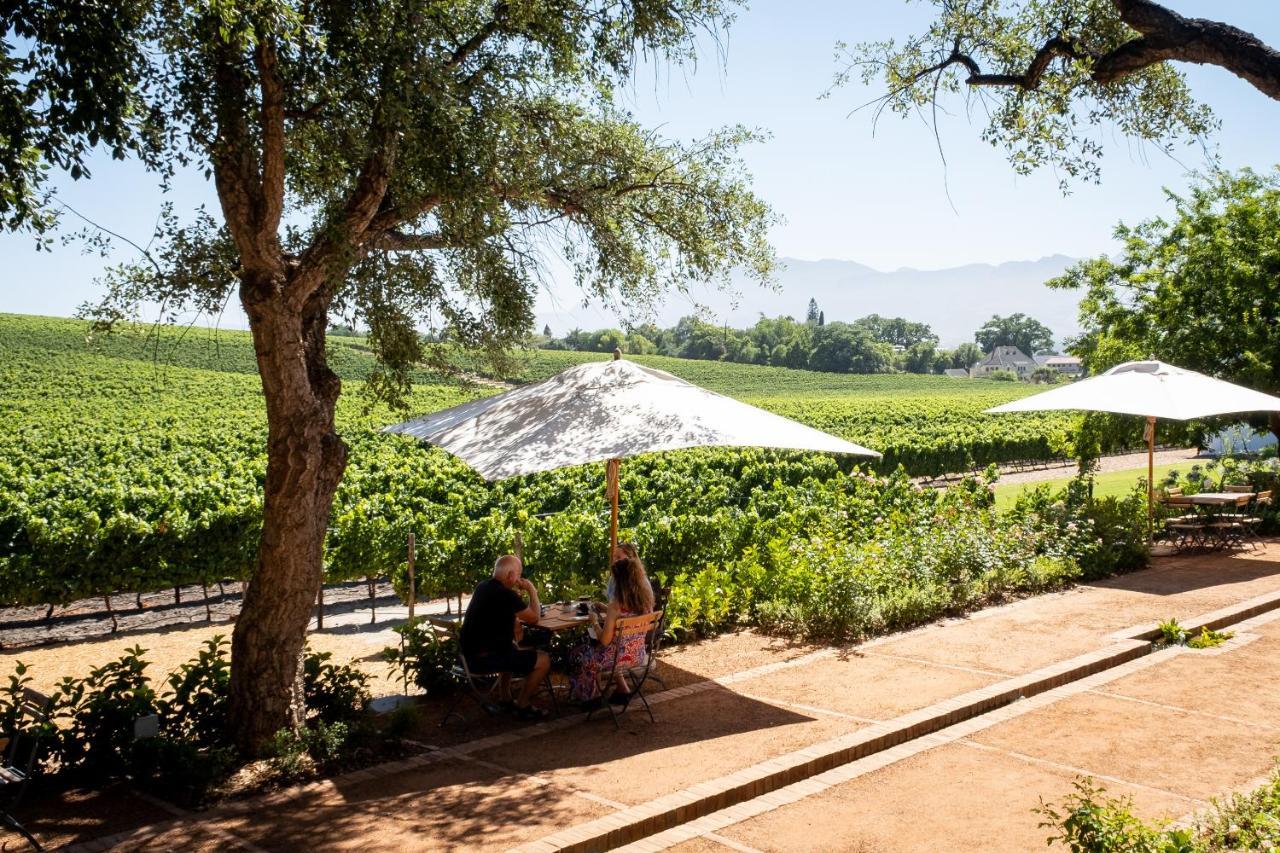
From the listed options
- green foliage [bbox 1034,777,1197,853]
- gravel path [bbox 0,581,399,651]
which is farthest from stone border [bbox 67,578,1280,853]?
gravel path [bbox 0,581,399,651]

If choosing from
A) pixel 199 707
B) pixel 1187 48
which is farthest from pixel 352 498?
pixel 1187 48

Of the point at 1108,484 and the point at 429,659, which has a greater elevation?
the point at 1108,484

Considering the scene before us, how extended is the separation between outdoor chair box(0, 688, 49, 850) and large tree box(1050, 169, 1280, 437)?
717 inches

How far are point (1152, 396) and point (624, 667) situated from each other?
9.15 m

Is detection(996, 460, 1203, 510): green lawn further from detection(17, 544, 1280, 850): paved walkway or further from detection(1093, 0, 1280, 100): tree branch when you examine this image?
detection(1093, 0, 1280, 100): tree branch

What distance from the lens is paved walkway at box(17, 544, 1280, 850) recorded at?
5.51 metres

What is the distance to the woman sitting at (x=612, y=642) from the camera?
766cm

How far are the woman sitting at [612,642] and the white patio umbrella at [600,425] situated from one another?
0.90m

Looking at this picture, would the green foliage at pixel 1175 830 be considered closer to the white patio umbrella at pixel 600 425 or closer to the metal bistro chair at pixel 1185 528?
the white patio umbrella at pixel 600 425

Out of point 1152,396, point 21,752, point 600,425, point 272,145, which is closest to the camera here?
point 21,752

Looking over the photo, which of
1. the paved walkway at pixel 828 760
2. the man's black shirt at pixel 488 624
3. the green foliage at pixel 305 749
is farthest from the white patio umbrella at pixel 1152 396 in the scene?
the green foliage at pixel 305 749

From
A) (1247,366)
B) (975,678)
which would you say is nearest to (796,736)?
(975,678)

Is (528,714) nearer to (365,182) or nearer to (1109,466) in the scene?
(365,182)

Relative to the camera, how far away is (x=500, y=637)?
25.5 ft
